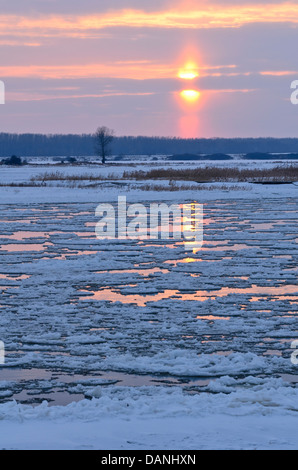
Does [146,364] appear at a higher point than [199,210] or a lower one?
lower

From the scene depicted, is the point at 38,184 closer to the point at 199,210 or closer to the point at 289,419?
the point at 199,210

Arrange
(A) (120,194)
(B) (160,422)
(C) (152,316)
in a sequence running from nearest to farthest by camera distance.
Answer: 1. (B) (160,422)
2. (C) (152,316)
3. (A) (120,194)

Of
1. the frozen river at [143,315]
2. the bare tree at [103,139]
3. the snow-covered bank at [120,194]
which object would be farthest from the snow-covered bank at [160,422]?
the bare tree at [103,139]

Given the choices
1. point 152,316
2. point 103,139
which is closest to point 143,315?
point 152,316

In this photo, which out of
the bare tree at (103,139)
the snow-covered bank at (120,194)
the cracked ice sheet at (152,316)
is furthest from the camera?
the bare tree at (103,139)

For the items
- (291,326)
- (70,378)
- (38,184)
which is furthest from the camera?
(38,184)

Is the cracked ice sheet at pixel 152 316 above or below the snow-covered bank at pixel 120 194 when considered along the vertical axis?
below

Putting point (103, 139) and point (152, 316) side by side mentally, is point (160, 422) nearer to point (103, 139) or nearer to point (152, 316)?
point (152, 316)

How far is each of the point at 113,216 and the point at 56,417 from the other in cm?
1688

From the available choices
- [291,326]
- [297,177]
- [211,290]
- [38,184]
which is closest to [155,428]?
[291,326]

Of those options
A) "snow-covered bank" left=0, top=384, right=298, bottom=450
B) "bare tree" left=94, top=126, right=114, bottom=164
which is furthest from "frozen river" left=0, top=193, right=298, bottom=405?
"bare tree" left=94, top=126, right=114, bottom=164

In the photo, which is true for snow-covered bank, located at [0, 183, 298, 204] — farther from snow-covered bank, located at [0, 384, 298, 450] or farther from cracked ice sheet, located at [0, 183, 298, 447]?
snow-covered bank, located at [0, 384, 298, 450]

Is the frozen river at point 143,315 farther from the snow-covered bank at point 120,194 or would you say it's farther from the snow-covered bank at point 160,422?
A: the snow-covered bank at point 120,194

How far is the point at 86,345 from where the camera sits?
22.1 feet
